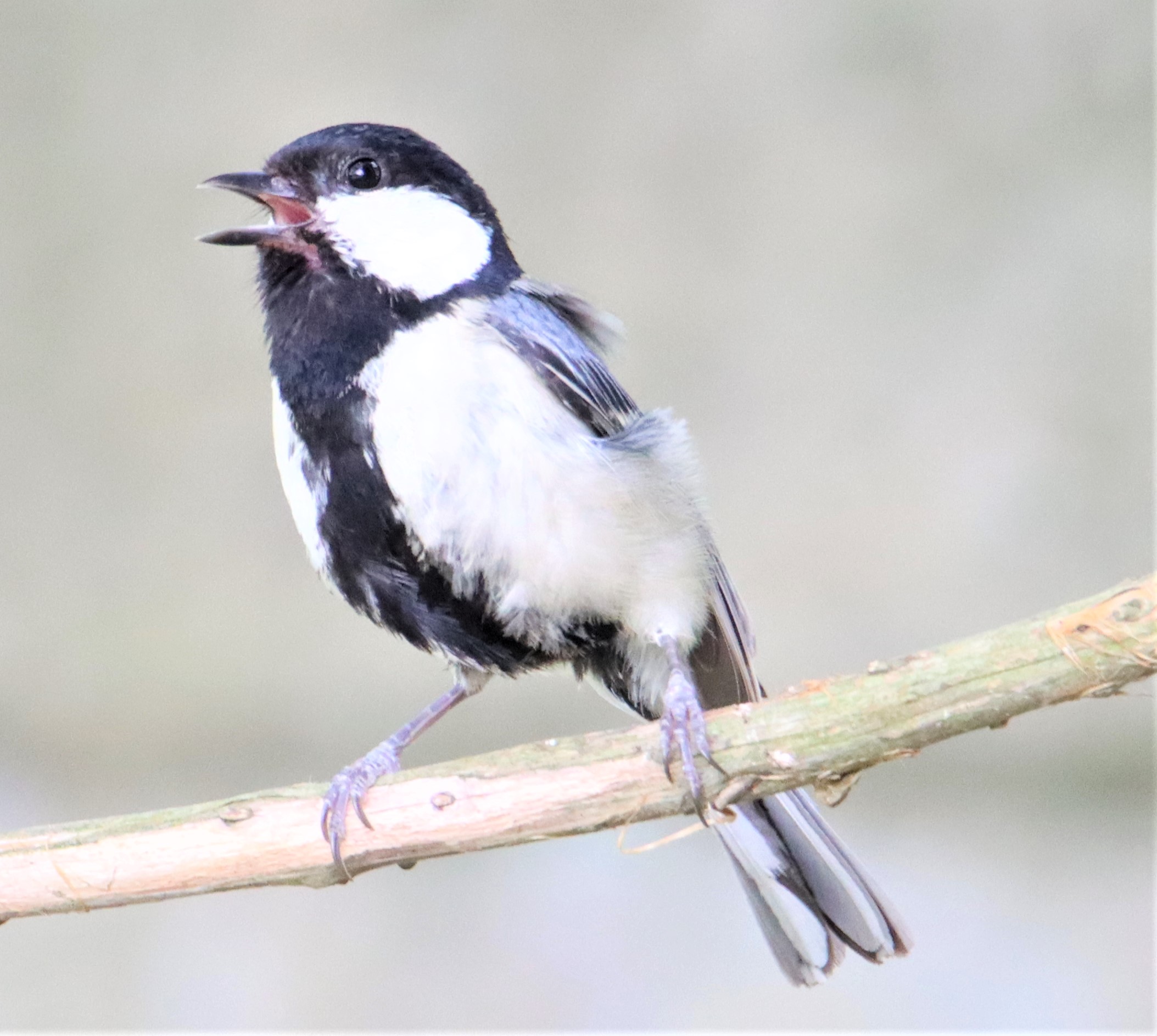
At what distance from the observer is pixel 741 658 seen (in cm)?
154

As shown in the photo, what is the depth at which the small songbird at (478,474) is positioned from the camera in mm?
1353

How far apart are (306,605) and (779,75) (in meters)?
1.48

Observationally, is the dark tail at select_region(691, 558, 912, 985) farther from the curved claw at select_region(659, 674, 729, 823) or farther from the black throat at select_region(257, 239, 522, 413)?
the black throat at select_region(257, 239, 522, 413)

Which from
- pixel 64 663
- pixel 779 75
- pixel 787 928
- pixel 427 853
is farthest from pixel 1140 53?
pixel 64 663

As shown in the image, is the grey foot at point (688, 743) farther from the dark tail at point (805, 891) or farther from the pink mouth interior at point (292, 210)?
the pink mouth interior at point (292, 210)

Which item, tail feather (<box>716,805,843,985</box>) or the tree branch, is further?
tail feather (<box>716,805,843,985</box>)

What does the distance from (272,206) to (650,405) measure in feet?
3.99

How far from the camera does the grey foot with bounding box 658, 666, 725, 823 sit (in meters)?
1.22

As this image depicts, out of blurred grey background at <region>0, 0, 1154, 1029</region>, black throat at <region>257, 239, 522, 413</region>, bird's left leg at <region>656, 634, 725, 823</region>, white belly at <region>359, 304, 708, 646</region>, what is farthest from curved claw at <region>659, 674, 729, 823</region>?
blurred grey background at <region>0, 0, 1154, 1029</region>

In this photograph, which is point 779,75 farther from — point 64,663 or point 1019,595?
point 64,663

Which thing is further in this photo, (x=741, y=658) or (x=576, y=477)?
(x=741, y=658)

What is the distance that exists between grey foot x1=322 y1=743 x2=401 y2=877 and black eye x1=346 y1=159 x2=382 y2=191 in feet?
2.25

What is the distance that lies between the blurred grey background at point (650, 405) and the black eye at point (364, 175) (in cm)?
112

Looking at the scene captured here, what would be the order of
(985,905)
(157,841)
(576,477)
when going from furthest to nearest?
(985,905), (576,477), (157,841)
